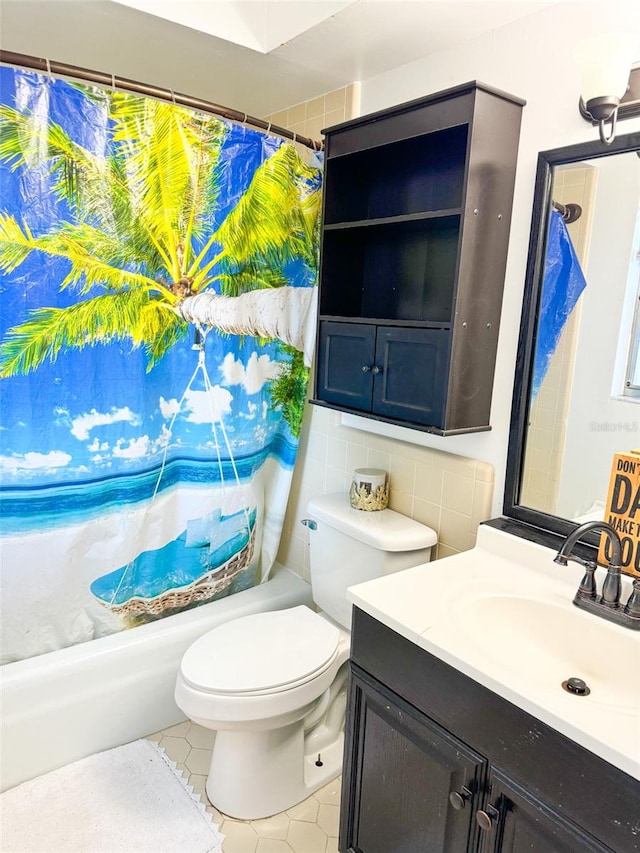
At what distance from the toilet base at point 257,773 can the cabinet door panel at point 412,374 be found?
3.20 feet

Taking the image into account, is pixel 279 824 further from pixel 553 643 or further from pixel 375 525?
pixel 553 643

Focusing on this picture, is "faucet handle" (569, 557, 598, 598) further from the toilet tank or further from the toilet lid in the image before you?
the toilet lid

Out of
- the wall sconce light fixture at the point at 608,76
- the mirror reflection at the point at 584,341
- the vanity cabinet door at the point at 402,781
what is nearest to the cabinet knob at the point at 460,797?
the vanity cabinet door at the point at 402,781

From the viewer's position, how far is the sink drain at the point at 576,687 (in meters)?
1.10

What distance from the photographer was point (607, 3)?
1257 millimetres

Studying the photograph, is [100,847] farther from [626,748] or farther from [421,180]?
[421,180]

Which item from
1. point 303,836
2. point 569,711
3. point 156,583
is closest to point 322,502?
point 156,583

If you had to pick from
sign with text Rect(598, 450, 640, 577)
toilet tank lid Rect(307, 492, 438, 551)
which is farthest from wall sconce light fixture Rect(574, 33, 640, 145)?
toilet tank lid Rect(307, 492, 438, 551)

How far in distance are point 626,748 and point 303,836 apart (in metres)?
1.12

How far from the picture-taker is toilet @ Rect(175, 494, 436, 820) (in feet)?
5.03

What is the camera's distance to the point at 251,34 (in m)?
1.66

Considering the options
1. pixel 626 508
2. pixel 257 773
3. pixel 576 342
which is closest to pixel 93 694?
pixel 257 773

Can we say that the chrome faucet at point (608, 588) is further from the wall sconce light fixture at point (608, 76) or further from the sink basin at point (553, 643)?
the wall sconce light fixture at point (608, 76)

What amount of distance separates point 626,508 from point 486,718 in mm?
535
